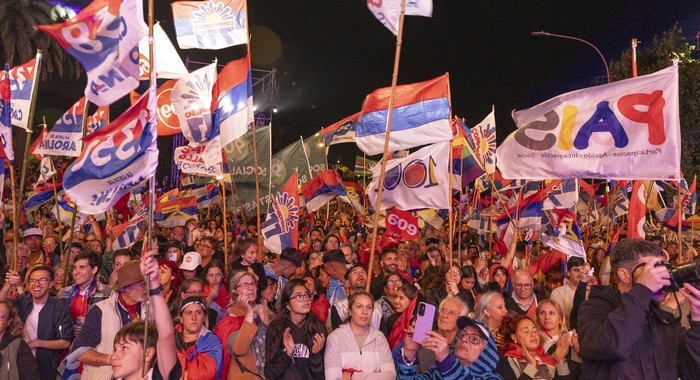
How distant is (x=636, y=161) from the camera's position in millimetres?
5508

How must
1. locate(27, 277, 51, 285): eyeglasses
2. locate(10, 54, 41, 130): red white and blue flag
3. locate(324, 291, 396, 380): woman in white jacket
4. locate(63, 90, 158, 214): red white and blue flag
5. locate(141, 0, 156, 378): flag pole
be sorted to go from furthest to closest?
locate(10, 54, 41, 130): red white and blue flag → locate(27, 277, 51, 285): eyeglasses → locate(324, 291, 396, 380): woman in white jacket → locate(63, 90, 158, 214): red white and blue flag → locate(141, 0, 156, 378): flag pole

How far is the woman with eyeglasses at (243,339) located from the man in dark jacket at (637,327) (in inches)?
111

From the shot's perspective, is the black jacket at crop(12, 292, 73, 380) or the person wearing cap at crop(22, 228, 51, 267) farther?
the person wearing cap at crop(22, 228, 51, 267)

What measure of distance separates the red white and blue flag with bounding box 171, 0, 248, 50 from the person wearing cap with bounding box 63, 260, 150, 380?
561cm

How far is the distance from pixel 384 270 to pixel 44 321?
14.1 ft

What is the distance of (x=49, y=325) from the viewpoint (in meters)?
5.91

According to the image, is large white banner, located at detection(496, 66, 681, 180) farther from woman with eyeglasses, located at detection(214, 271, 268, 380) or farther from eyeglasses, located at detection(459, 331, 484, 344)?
woman with eyeglasses, located at detection(214, 271, 268, 380)

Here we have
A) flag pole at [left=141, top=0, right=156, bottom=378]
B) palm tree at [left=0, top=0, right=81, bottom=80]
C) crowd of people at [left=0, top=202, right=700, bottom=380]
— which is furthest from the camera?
palm tree at [left=0, top=0, right=81, bottom=80]

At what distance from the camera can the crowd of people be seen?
331cm

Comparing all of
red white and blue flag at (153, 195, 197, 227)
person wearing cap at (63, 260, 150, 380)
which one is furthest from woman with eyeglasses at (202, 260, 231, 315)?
red white and blue flag at (153, 195, 197, 227)

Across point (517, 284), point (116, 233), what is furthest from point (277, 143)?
point (517, 284)

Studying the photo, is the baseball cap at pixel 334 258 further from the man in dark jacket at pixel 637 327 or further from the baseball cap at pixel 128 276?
the man in dark jacket at pixel 637 327

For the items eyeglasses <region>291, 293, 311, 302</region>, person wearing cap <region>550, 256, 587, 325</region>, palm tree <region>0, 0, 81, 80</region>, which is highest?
palm tree <region>0, 0, 81, 80</region>

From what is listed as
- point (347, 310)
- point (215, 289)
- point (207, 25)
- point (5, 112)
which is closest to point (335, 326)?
point (347, 310)
